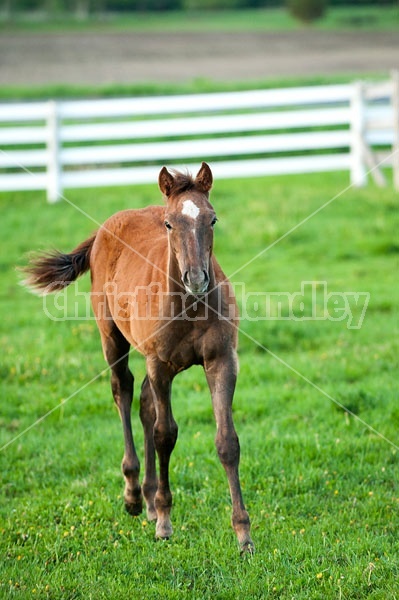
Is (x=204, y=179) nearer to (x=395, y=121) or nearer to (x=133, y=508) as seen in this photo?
(x=133, y=508)

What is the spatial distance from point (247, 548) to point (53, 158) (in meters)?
11.4

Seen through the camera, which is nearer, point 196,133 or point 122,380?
point 122,380

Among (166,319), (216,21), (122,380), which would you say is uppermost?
(216,21)

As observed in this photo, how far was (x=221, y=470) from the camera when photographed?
19.1 feet

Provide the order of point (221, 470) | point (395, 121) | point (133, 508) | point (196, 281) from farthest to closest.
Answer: point (395, 121), point (221, 470), point (133, 508), point (196, 281)

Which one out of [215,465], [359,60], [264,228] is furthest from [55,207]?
[359,60]

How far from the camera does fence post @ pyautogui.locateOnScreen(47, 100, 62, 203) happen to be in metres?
14.9

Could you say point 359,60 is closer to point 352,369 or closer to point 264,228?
point 264,228

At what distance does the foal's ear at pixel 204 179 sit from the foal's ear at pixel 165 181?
0.15 meters

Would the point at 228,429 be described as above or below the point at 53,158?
below

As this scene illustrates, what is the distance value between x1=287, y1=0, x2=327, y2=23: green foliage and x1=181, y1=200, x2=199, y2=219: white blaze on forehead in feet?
147

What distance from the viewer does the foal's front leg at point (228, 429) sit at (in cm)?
467

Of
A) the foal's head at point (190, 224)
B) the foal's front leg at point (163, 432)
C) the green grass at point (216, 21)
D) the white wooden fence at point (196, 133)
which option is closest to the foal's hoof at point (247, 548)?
the foal's front leg at point (163, 432)

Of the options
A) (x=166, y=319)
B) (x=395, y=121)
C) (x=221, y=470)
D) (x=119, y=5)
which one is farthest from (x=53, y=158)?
(x=119, y=5)
